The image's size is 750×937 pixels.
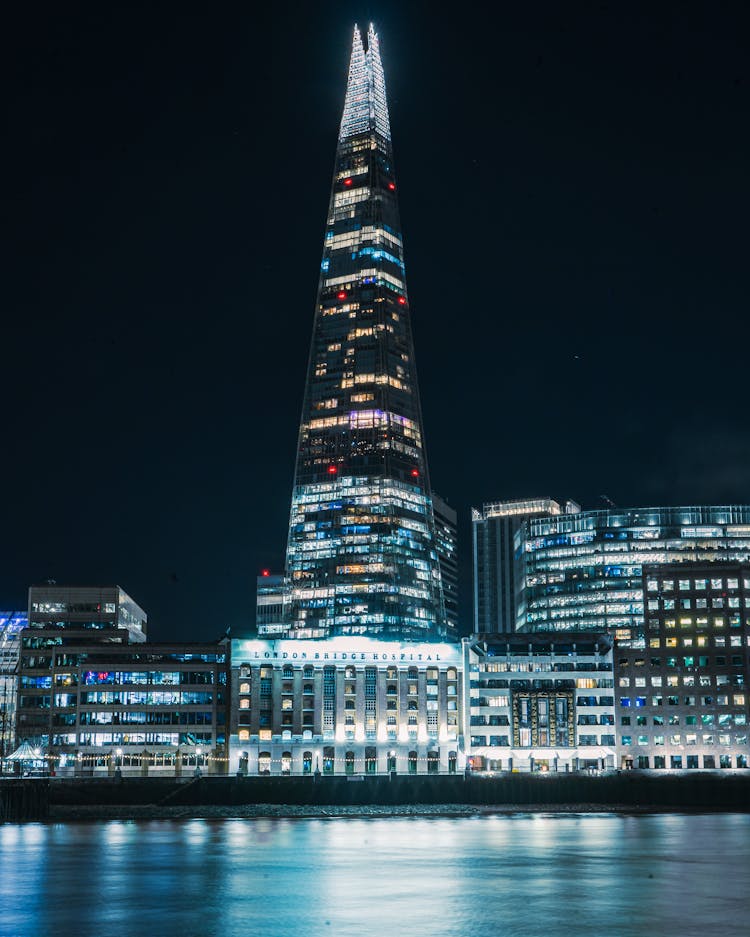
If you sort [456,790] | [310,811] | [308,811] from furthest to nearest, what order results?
[456,790]
[308,811]
[310,811]

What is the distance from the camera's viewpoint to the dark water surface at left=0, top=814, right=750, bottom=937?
54000 mm

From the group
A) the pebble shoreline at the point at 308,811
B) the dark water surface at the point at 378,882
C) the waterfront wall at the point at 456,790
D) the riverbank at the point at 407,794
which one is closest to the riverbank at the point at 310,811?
the pebble shoreline at the point at 308,811

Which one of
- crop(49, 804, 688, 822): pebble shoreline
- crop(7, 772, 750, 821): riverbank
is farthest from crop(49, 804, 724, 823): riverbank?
crop(7, 772, 750, 821): riverbank

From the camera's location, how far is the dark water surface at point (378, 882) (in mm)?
54000

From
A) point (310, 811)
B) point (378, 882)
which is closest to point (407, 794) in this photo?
point (310, 811)

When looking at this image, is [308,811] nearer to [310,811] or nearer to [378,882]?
[310,811]

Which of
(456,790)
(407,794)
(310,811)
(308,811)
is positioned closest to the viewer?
(310,811)

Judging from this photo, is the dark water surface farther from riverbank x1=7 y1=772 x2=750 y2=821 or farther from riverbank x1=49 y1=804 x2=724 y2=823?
riverbank x1=7 y1=772 x2=750 y2=821

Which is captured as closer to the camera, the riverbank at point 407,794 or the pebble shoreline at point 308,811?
the pebble shoreline at point 308,811

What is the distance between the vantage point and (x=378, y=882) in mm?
68500

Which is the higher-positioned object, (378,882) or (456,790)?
(378,882)

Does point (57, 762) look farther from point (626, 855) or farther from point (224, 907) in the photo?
point (224, 907)

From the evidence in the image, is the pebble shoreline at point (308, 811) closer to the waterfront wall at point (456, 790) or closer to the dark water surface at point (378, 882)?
the waterfront wall at point (456, 790)

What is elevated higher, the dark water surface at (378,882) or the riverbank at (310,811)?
the dark water surface at (378,882)
